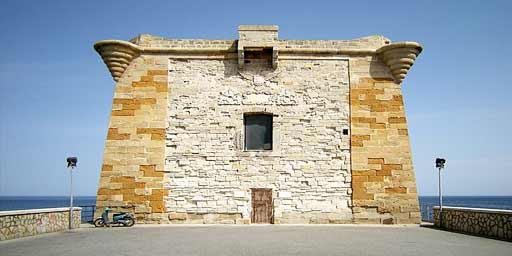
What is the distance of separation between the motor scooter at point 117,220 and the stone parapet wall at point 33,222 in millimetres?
644

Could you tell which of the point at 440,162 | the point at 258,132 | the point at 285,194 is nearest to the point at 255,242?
the point at 285,194

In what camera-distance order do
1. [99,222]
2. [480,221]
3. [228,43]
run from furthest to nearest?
[228,43] → [99,222] → [480,221]

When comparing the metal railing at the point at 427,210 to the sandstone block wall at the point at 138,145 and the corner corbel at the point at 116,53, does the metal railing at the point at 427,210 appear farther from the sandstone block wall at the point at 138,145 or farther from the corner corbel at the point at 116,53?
the corner corbel at the point at 116,53

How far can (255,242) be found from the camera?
941cm

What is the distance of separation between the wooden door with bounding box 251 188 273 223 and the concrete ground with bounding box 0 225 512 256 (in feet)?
4.59

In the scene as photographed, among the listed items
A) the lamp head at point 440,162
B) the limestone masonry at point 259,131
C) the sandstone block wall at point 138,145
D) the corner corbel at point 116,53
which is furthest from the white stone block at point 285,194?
the corner corbel at point 116,53

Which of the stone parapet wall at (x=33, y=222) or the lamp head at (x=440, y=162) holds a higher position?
the lamp head at (x=440, y=162)

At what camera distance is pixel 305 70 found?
14.7 metres

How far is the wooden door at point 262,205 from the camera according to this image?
13.9 m

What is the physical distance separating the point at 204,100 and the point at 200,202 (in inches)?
121

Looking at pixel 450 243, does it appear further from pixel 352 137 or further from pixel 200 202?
pixel 200 202

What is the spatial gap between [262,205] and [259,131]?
2.24 m

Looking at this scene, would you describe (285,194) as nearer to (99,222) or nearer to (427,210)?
(427,210)

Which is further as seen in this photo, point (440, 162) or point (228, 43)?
point (228, 43)
